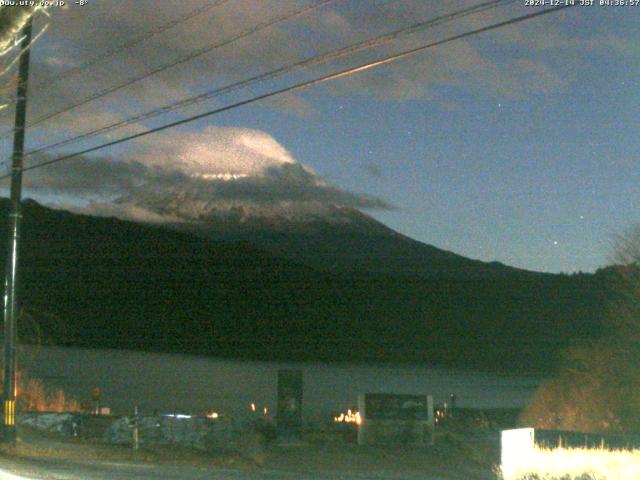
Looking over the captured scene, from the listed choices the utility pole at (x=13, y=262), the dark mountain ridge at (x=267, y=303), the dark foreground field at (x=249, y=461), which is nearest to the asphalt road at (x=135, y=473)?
Result: the dark foreground field at (x=249, y=461)

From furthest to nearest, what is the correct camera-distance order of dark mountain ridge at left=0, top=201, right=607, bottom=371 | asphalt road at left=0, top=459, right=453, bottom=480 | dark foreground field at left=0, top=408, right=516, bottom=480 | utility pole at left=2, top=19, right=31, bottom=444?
dark mountain ridge at left=0, top=201, right=607, bottom=371
utility pole at left=2, top=19, right=31, bottom=444
dark foreground field at left=0, top=408, right=516, bottom=480
asphalt road at left=0, top=459, right=453, bottom=480

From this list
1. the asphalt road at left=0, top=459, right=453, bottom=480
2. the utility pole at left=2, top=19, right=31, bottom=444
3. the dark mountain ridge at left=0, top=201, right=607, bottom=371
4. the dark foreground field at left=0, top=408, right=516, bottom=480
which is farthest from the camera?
the dark mountain ridge at left=0, top=201, right=607, bottom=371

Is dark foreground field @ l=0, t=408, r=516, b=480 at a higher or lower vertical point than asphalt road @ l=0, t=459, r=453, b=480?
lower

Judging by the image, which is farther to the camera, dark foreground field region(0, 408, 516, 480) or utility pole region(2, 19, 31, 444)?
utility pole region(2, 19, 31, 444)

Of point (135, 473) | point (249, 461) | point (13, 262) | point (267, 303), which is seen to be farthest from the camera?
point (267, 303)

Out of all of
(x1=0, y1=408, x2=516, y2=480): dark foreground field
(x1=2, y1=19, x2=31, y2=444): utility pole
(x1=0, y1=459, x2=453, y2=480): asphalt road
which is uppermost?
(x1=2, y1=19, x2=31, y2=444): utility pole

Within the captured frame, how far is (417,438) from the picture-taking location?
28.8m

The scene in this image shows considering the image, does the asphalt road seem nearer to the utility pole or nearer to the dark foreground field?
the dark foreground field

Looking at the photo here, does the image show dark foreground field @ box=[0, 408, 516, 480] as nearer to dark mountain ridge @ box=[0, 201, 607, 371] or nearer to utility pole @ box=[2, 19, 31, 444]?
utility pole @ box=[2, 19, 31, 444]

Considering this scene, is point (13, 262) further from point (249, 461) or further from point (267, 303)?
point (267, 303)

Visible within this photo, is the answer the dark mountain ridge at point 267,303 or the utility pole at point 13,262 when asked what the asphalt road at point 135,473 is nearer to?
the utility pole at point 13,262

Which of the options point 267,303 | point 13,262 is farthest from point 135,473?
point 267,303

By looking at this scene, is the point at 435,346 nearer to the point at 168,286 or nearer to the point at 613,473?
the point at 168,286

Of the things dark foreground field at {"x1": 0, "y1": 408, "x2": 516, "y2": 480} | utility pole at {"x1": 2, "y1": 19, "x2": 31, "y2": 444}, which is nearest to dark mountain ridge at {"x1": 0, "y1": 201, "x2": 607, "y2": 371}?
dark foreground field at {"x1": 0, "y1": 408, "x2": 516, "y2": 480}
